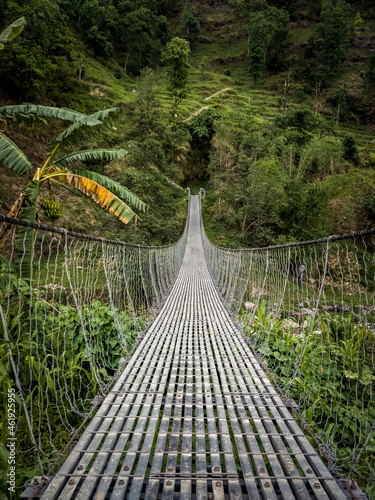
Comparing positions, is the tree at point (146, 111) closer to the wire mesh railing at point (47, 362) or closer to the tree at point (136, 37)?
the wire mesh railing at point (47, 362)

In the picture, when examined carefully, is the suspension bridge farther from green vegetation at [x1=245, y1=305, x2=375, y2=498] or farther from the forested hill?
the forested hill

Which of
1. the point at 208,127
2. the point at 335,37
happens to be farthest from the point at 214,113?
the point at 335,37

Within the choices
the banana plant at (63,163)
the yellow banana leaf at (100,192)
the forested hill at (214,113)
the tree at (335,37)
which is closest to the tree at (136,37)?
the forested hill at (214,113)

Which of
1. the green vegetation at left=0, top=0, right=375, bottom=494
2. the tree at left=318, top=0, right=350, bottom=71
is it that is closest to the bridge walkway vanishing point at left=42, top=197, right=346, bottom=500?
the green vegetation at left=0, top=0, right=375, bottom=494

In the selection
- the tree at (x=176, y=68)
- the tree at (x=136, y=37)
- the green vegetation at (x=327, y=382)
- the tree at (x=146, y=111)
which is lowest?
the green vegetation at (x=327, y=382)

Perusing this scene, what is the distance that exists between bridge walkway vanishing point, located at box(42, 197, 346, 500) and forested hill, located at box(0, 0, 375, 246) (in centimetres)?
229

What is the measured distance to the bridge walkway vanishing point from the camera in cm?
90

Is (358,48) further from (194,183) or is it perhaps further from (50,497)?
(50,497)

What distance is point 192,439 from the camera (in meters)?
1.16

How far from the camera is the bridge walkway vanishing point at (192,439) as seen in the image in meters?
0.90

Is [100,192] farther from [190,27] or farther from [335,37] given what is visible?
[190,27]

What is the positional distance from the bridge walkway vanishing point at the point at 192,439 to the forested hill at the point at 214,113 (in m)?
2.29

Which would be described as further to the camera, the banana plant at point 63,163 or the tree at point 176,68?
the tree at point 176,68

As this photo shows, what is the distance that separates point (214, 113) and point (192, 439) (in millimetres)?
19012
